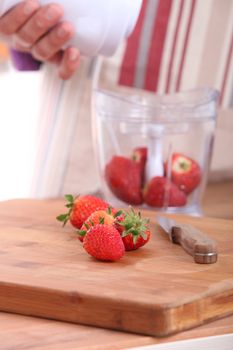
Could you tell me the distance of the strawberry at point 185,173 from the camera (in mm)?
1468

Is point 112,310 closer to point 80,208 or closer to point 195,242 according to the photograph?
point 195,242

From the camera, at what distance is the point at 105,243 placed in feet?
3.31

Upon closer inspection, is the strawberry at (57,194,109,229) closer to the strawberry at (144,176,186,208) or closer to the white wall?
the strawberry at (144,176,186,208)

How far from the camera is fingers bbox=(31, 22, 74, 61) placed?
138 cm

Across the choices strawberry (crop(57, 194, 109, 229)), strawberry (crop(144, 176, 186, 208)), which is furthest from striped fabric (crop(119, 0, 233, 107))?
strawberry (crop(57, 194, 109, 229))

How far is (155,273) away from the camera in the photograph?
0.98m

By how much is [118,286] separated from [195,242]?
0.15 m

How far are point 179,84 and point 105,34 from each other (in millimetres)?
505

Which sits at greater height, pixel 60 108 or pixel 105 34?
pixel 105 34

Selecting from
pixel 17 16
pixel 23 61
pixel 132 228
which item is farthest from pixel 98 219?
pixel 23 61

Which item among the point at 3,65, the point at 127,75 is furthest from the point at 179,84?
the point at 3,65

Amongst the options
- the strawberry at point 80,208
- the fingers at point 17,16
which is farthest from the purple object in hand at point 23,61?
the strawberry at point 80,208

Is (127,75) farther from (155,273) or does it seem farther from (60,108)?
(155,273)

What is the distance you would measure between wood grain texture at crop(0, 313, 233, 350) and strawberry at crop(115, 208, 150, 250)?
0.17 m
